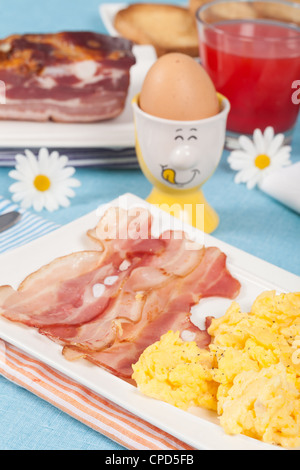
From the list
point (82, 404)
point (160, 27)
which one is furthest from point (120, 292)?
point (160, 27)

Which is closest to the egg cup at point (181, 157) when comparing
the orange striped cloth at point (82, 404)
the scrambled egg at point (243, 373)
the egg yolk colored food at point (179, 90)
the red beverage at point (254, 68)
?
the egg yolk colored food at point (179, 90)

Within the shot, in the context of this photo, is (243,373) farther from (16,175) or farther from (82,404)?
(16,175)

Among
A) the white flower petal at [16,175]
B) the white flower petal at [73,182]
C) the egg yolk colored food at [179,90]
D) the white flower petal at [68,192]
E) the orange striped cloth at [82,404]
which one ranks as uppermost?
the egg yolk colored food at [179,90]

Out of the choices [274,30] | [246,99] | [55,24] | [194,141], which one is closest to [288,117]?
[246,99]

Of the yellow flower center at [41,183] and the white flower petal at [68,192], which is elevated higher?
the yellow flower center at [41,183]

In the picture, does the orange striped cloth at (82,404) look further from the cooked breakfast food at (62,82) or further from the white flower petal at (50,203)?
the cooked breakfast food at (62,82)

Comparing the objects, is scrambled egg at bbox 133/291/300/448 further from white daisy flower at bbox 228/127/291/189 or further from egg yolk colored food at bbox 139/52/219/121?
white daisy flower at bbox 228/127/291/189
